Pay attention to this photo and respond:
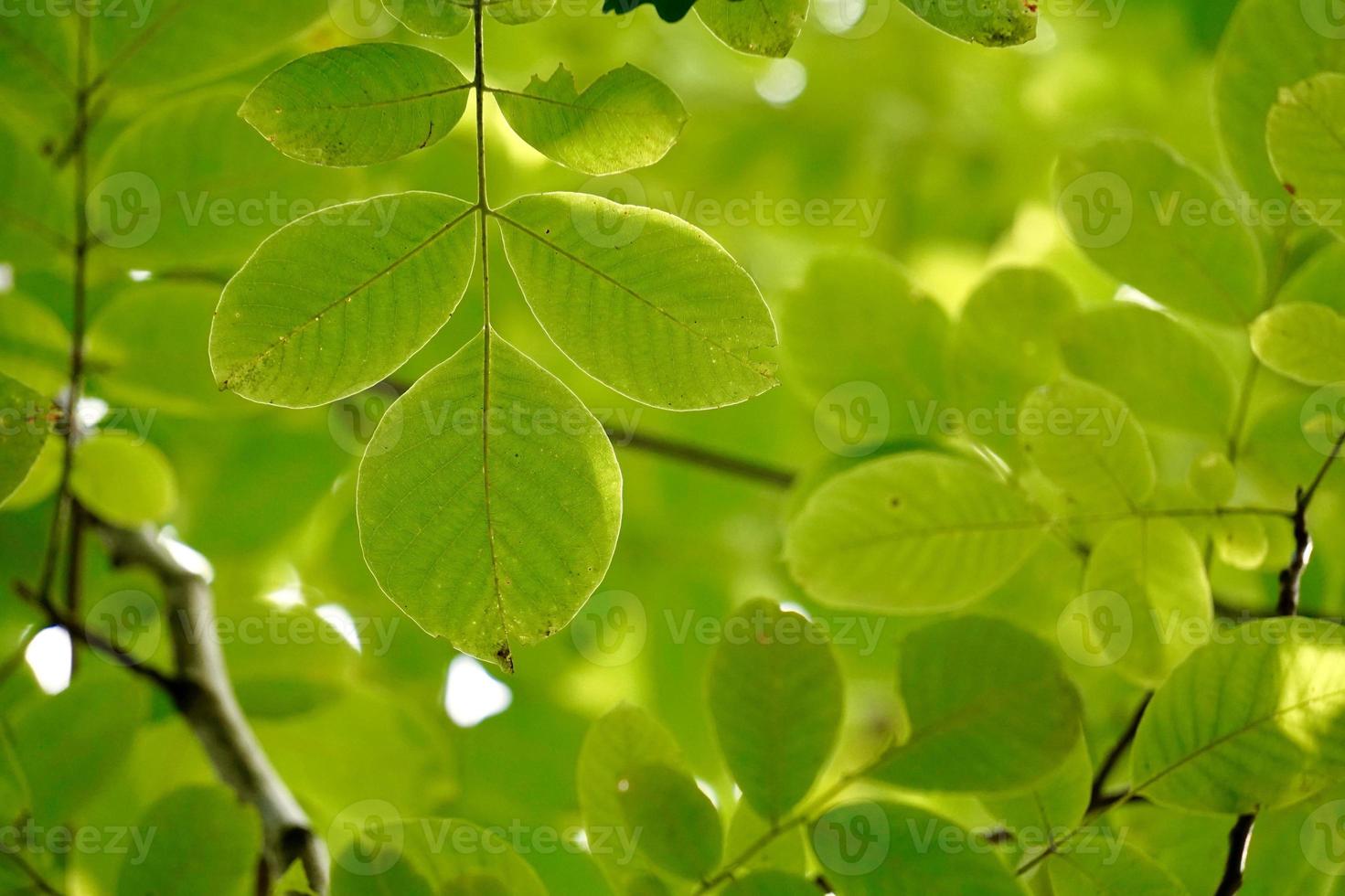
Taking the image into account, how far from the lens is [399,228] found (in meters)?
0.90

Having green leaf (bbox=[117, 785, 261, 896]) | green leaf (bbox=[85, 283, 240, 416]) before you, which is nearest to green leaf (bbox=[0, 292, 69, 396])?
green leaf (bbox=[85, 283, 240, 416])

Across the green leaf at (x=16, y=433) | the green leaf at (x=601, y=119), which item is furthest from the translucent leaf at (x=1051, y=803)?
the green leaf at (x=16, y=433)

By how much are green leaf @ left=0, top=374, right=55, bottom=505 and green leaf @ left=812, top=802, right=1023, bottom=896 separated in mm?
775

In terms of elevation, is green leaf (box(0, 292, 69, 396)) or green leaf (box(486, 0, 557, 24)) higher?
green leaf (box(486, 0, 557, 24))

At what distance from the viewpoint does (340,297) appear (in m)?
0.88

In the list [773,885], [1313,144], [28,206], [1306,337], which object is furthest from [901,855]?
[28,206]

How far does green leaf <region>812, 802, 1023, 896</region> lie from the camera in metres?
0.97

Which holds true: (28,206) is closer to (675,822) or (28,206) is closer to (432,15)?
(432,15)

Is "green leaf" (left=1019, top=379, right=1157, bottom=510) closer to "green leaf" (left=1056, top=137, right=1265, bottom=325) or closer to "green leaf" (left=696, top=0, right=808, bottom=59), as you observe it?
"green leaf" (left=1056, top=137, right=1265, bottom=325)

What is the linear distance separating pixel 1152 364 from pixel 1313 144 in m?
0.34

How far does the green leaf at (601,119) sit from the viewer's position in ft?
2.93

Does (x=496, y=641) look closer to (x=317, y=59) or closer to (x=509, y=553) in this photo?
(x=509, y=553)

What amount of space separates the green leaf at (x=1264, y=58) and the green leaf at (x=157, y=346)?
123 centimetres

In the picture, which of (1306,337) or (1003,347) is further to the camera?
(1003,347)
